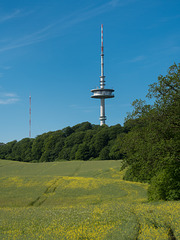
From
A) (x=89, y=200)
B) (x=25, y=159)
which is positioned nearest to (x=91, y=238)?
(x=89, y=200)

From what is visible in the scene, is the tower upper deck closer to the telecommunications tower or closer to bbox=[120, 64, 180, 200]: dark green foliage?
the telecommunications tower

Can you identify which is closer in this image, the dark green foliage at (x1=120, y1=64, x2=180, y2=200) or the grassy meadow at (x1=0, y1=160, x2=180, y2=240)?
the grassy meadow at (x1=0, y1=160, x2=180, y2=240)

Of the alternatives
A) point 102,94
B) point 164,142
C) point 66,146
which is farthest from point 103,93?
point 164,142

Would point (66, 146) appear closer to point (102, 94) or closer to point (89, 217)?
point (102, 94)

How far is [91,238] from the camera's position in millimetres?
17328

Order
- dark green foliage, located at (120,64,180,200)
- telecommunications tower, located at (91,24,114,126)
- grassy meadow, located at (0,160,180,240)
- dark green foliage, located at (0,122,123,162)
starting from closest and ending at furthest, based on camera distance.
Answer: grassy meadow, located at (0,160,180,240) < dark green foliage, located at (120,64,180,200) < dark green foliage, located at (0,122,123,162) < telecommunications tower, located at (91,24,114,126)

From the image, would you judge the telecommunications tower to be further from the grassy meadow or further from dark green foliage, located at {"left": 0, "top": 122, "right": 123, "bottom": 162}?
the grassy meadow

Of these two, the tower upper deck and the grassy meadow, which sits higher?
the tower upper deck

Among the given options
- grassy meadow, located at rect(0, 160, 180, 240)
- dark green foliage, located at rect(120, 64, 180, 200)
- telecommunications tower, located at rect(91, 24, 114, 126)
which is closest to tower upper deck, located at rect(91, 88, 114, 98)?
telecommunications tower, located at rect(91, 24, 114, 126)

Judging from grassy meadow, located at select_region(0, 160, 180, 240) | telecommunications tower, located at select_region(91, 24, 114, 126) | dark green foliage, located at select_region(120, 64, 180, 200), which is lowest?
grassy meadow, located at select_region(0, 160, 180, 240)

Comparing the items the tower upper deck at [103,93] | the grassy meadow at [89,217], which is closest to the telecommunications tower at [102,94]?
the tower upper deck at [103,93]

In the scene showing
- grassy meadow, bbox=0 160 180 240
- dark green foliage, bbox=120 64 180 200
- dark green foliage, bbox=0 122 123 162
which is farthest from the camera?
dark green foliage, bbox=0 122 123 162

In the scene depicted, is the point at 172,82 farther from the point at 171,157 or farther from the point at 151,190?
the point at 151,190

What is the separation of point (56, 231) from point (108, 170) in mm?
48520
